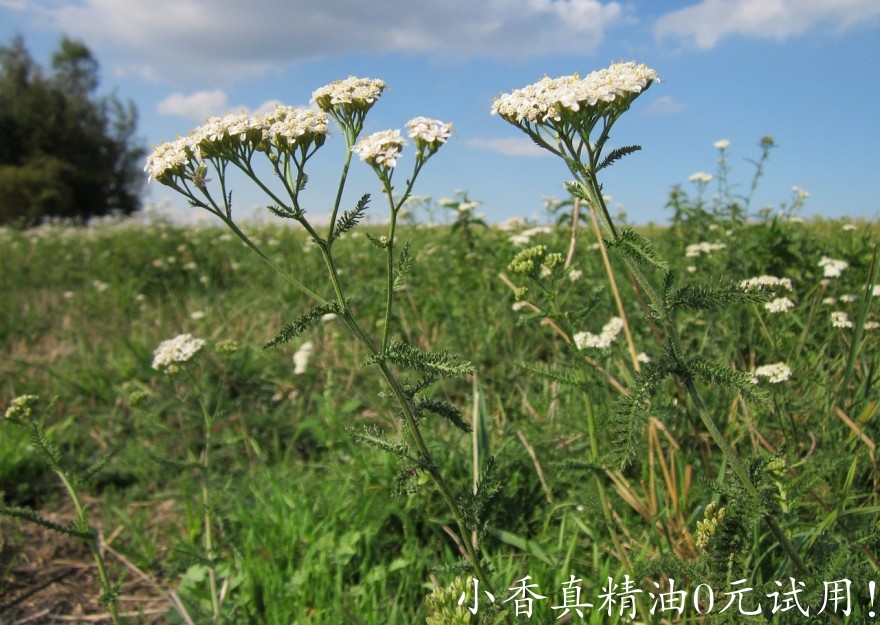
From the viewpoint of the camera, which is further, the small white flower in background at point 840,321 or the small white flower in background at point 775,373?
the small white flower in background at point 840,321

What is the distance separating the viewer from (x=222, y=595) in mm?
2559

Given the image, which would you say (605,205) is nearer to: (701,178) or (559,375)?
(559,375)

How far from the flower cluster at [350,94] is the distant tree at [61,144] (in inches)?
1367

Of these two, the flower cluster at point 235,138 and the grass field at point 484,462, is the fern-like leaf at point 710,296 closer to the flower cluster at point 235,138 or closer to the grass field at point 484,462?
the grass field at point 484,462

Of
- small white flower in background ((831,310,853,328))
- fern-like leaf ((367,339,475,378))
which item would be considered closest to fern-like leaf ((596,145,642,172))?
fern-like leaf ((367,339,475,378))

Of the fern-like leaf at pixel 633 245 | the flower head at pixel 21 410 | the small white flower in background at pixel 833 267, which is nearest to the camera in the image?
the fern-like leaf at pixel 633 245

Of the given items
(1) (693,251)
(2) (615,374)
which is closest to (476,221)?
(1) (693,251)

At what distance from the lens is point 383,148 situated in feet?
5.67

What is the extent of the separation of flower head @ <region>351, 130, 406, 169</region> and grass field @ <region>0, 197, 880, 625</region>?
558 millimetres

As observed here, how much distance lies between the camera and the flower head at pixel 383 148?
67.1 inches

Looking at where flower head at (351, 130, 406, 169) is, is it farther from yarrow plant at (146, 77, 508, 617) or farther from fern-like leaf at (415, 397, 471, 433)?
fern-like leaf at (415, 397, 471, 433)

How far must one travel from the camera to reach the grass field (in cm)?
209

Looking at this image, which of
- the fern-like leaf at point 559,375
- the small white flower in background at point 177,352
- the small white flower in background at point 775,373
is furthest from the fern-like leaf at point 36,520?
the small white flower in background at point 775,373

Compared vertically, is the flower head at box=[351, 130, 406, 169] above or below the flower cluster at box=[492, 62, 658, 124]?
below
